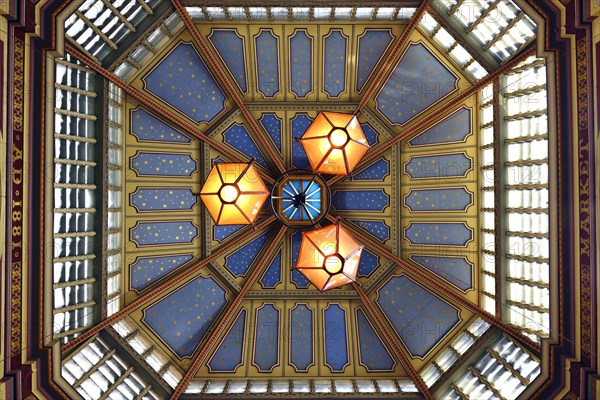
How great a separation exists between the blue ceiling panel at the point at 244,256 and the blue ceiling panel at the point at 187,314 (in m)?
0.72

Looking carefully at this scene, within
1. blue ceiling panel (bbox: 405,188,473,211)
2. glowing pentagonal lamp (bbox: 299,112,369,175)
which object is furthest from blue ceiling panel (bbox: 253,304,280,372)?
glowing pentagonal lamp (bbox: 299,112,369,175)

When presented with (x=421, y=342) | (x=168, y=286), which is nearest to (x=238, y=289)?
(x=168, y=286)

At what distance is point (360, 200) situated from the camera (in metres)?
13.6

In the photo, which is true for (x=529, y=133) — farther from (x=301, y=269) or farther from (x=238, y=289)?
(x=238, y=289)

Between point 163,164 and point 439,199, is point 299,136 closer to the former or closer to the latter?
point 163,164

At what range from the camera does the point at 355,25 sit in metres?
12.2

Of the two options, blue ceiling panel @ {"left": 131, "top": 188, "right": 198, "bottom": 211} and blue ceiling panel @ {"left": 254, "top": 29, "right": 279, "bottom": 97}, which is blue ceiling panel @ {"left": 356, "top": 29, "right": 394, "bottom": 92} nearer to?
blue ceiling panel @ {"left": 254, "top": 29, "right": 279, "bottom": 97}

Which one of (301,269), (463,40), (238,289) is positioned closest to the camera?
(301,269)

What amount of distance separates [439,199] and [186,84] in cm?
800

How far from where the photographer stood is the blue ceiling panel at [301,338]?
13539 mm

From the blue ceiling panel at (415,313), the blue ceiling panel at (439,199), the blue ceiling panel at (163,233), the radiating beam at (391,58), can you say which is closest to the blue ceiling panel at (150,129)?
the blue ceiling panel at (163,233)

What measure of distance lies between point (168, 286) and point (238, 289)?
204 cm

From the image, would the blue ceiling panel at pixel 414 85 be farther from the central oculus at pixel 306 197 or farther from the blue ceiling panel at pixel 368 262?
the blue ceiling panel at pixel 368 262

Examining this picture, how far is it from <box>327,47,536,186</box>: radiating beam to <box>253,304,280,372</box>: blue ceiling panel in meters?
4.36
